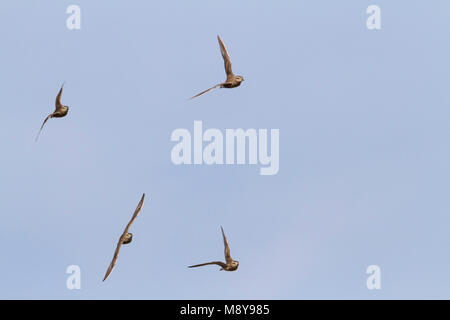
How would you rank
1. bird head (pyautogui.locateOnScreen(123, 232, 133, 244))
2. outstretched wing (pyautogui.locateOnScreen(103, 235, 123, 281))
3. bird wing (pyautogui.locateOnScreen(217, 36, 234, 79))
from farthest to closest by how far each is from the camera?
bird head (pyautogui.locateOnScreen(123, 232, 133, 244))
bird wing (pyautogui.locateOnScreen(217, 36, 234, 79))
outstretched wing (pyautogui.locateOnScreen(103, 235, 123, 281))

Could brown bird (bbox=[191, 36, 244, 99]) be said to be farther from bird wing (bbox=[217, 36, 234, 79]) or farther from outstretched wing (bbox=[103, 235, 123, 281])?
outstretched wing (bbox=[103, 235, 123, 281])

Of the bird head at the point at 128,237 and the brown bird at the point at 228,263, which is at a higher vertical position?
the bird head at the point at 128,237

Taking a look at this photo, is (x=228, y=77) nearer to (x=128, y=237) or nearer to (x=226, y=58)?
(x=226, y=58)

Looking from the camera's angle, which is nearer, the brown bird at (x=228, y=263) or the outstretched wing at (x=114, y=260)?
the outstretched wing at (x=114, y=260)

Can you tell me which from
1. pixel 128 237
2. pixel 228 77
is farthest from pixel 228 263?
pixel 228 77

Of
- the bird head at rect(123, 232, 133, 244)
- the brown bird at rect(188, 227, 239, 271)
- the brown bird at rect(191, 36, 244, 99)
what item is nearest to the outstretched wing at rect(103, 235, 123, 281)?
the bird head at rect(123, 232, 133, 244)

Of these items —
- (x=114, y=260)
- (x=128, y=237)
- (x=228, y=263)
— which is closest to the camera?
(x=114, y=260)

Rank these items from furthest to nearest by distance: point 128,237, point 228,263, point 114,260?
point 128,237, point 228,263, point 114,260

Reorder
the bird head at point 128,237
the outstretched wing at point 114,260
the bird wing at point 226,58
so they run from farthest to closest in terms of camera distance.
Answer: the bird head at point 128,237, the bird wing at point 226,58, the outstretched wing at point 114,260

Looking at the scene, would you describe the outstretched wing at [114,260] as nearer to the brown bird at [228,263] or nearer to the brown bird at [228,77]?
the brown bird at [228,263]

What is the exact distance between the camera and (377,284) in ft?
127

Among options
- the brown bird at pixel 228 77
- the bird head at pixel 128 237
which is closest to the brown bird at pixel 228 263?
the bird head at pixel 128 237
